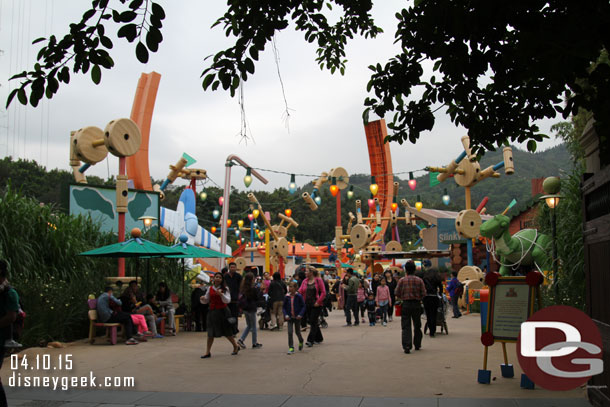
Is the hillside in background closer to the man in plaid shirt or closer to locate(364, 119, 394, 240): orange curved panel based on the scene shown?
locate(364, 119, 394, 240): orange curved panel

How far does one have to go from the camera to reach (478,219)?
2262 cm

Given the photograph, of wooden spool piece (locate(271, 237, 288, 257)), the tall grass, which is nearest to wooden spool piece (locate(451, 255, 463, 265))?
wooden spool piece (locate(271, 237, 288, 257))

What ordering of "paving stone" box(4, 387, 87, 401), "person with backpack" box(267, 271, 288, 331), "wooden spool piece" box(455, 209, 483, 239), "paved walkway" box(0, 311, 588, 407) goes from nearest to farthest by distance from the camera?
"paved walkway" box(0, 311, 588, 407)
"paving stone" box(4, 387, 87, 401)
"person with backpack" box(267, 271, 288, 331)
"wooden spool piece" box(455, 209, 483, 239)

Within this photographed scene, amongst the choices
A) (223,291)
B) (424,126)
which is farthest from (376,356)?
(424,126)

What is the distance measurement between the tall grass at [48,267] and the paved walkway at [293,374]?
2.20 ft

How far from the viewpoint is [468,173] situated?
23859 millimetres

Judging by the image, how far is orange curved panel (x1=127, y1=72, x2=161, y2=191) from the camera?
83.4 ft

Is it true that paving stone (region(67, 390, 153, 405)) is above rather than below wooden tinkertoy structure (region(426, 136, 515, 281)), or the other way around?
below

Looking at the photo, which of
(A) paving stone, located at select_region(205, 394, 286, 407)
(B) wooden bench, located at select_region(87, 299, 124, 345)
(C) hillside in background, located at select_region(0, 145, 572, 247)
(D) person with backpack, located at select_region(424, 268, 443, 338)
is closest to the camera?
(A) paving stone, located at select_region(205, 394, 286, 407)

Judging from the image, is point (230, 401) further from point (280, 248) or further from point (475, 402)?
point (280, 248)

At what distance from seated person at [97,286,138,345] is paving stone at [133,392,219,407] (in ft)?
20.0

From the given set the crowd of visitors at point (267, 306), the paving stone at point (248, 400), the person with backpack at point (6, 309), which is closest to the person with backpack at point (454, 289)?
the crowd of visitors at point (267, 306)

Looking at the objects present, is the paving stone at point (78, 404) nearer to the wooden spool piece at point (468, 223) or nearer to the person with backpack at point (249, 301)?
the person with backpack at point (249, 301)

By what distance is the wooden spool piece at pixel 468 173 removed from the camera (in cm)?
2364
